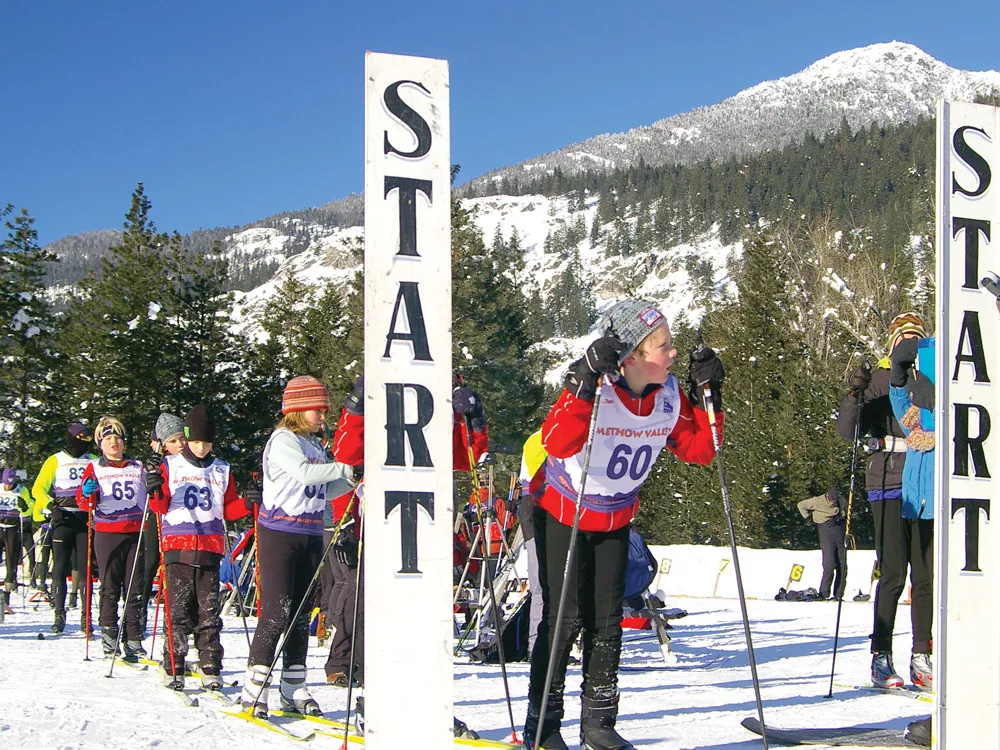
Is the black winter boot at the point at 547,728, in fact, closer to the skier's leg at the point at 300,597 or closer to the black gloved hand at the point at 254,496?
the skier's leg at the point at 300,597

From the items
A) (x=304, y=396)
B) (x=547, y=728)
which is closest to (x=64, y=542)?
(x=304, y=396)

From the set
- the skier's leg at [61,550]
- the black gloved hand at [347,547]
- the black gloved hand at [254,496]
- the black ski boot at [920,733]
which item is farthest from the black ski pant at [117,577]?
the black ski boot at [920,733]

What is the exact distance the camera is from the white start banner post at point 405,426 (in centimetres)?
341

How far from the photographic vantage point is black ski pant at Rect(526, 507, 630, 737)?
14.2 feet

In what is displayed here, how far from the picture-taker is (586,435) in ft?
13.7

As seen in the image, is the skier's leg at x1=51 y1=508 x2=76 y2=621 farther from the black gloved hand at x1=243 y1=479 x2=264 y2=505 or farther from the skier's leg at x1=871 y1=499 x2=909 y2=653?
the skier's leg at x1=871 y1=499 x2=909 y2=653

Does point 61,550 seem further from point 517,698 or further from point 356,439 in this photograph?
point 356,439

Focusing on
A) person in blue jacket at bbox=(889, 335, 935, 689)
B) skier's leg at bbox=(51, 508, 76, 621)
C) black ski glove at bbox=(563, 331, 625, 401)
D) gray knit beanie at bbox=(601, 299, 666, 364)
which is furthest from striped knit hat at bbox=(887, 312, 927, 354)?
skier's leg at bbox=(51, 508, 76, 621)

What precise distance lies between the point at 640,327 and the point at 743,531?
26241 mm

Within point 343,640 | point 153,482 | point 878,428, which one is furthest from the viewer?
point 343,640

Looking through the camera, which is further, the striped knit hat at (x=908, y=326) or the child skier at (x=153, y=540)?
the child skier at (x=153, y=540)

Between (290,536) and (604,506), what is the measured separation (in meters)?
2.07

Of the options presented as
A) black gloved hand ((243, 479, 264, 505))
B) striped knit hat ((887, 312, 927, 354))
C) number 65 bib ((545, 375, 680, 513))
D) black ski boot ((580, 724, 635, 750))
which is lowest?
black ski boot ((580, 724, 635, 750))

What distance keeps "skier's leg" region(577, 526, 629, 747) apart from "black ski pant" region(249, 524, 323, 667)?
6.04 ft
